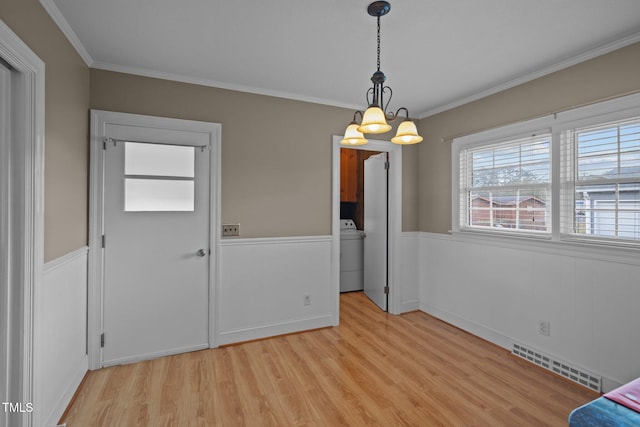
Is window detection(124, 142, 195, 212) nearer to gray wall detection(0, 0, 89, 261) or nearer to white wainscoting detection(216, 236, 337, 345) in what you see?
gray wall detection(0, 0, 89, 261)

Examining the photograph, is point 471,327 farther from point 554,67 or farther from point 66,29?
point 66,29

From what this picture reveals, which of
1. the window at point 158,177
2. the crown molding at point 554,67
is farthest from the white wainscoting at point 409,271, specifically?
the window at point 158,177

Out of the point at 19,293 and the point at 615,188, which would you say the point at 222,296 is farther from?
the point at 615,188

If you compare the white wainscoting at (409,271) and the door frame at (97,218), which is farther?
the white wainscoting at (409,271)

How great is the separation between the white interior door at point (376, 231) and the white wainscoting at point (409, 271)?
0.22 metres

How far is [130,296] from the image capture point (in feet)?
8.79

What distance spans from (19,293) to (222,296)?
1.59 m

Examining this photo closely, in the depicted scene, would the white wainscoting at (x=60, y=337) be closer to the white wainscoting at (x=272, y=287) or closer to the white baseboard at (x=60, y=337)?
the white baseboard at (x=60, y=337)

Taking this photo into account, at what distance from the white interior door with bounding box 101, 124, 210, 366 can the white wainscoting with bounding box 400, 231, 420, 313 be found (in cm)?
235

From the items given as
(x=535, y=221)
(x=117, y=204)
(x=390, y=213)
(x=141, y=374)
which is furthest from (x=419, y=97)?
(x=141, y=374)

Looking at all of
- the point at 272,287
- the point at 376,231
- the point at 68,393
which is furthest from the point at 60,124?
Answer: the point at 376,231

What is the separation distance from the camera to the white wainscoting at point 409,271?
3.97 meters

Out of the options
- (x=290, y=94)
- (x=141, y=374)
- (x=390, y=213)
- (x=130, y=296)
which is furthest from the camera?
(x=390, y=213)

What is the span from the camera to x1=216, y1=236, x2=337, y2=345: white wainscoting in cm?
304
